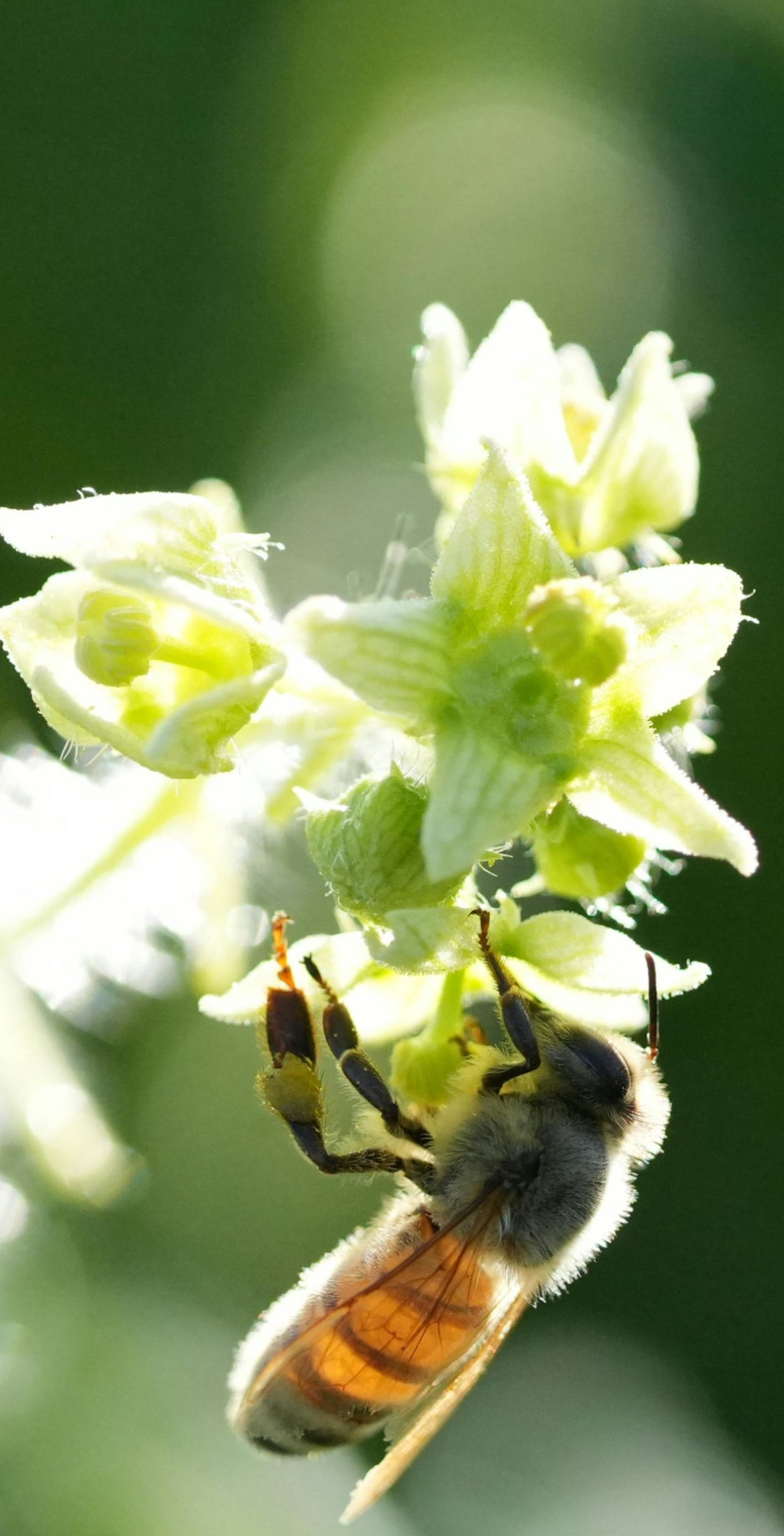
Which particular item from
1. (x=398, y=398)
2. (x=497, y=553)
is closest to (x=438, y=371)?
(x=497, y=553)

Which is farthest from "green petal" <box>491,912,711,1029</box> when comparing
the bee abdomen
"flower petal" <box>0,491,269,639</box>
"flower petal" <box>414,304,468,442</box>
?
"flower petal" <box>414,304,468,442</box>

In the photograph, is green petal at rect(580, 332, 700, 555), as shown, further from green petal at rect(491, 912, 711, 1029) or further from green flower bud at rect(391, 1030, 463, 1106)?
green flower bud at rect(391, 1030, 463, 1106)

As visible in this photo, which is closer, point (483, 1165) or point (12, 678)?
point (483, 1165)

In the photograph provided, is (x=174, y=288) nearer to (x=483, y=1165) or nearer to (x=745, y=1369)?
(x=483, y=1165)

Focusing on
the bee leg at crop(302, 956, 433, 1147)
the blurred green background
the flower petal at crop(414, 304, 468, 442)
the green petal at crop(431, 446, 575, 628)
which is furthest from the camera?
the blurred green background


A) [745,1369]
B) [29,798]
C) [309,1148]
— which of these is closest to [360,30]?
[29,798]

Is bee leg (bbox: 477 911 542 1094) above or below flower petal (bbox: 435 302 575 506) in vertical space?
below

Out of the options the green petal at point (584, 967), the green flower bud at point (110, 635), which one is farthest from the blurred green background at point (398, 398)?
the green flower bud at point (110, 635)
